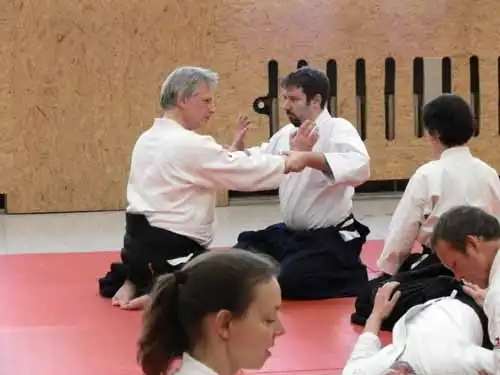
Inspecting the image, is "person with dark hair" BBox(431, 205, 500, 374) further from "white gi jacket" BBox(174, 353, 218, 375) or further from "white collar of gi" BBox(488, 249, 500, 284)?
"white gi jacket" BBox(174, 353, 218, 375)

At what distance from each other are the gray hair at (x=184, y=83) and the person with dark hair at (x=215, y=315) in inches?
116

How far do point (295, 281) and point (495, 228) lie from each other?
1973 mm

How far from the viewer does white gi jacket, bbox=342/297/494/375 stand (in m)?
3.06

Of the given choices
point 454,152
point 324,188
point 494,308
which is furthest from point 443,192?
point 494,308

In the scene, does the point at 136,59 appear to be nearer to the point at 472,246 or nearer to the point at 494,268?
the point at 472,246

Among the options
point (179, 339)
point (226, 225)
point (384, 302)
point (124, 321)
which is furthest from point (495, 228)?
point (226, 225)

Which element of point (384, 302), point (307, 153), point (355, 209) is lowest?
point (355, 209)

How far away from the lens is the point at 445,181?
4.24 meters

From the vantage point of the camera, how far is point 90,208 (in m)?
8.26

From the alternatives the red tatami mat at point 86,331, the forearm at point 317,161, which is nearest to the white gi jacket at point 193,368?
the red tatami mat at point 86,331

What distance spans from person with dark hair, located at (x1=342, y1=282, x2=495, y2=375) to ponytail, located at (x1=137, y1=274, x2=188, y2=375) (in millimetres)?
1402

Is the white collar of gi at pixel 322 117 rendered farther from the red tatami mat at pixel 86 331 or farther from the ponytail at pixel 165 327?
the ponytail at pixel 165 327

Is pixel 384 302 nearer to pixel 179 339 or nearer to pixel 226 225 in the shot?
pixel 179 339

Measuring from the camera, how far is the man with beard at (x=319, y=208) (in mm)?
4949
